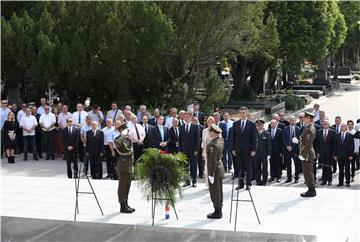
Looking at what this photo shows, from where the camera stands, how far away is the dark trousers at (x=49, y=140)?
66.1 ft

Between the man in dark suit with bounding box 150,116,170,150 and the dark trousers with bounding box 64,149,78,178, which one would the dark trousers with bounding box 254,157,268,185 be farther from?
the dark trousers with bounding box 64,149,78,178

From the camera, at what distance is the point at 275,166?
17062 mm

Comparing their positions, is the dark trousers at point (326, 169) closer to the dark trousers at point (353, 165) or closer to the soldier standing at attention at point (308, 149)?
the dark trousers at point (353, 165)

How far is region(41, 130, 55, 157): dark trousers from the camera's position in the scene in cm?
2016

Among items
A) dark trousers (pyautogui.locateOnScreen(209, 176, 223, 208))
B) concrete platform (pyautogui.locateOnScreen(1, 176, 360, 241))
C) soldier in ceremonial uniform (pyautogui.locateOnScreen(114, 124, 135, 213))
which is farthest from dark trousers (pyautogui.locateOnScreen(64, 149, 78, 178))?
dark trousers (pyautogui.locateOnScreen(209, 176, 223, 208))

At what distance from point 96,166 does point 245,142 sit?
4337 mm

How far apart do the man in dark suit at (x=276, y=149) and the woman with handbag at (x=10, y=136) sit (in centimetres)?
797

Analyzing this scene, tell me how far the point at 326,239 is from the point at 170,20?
13692 millimetres

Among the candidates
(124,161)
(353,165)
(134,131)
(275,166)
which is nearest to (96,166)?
(134,131)

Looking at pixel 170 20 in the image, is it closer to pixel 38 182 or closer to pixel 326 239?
pixel 38 182

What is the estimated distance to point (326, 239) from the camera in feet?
36.5

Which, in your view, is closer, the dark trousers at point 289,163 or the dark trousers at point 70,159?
the dark trousers at point 289,163

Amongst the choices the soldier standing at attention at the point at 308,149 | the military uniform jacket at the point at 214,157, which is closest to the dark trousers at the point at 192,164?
the soldier standing at attention at the point at 308,149

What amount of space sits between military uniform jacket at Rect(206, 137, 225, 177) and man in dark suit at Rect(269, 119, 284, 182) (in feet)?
16.9
